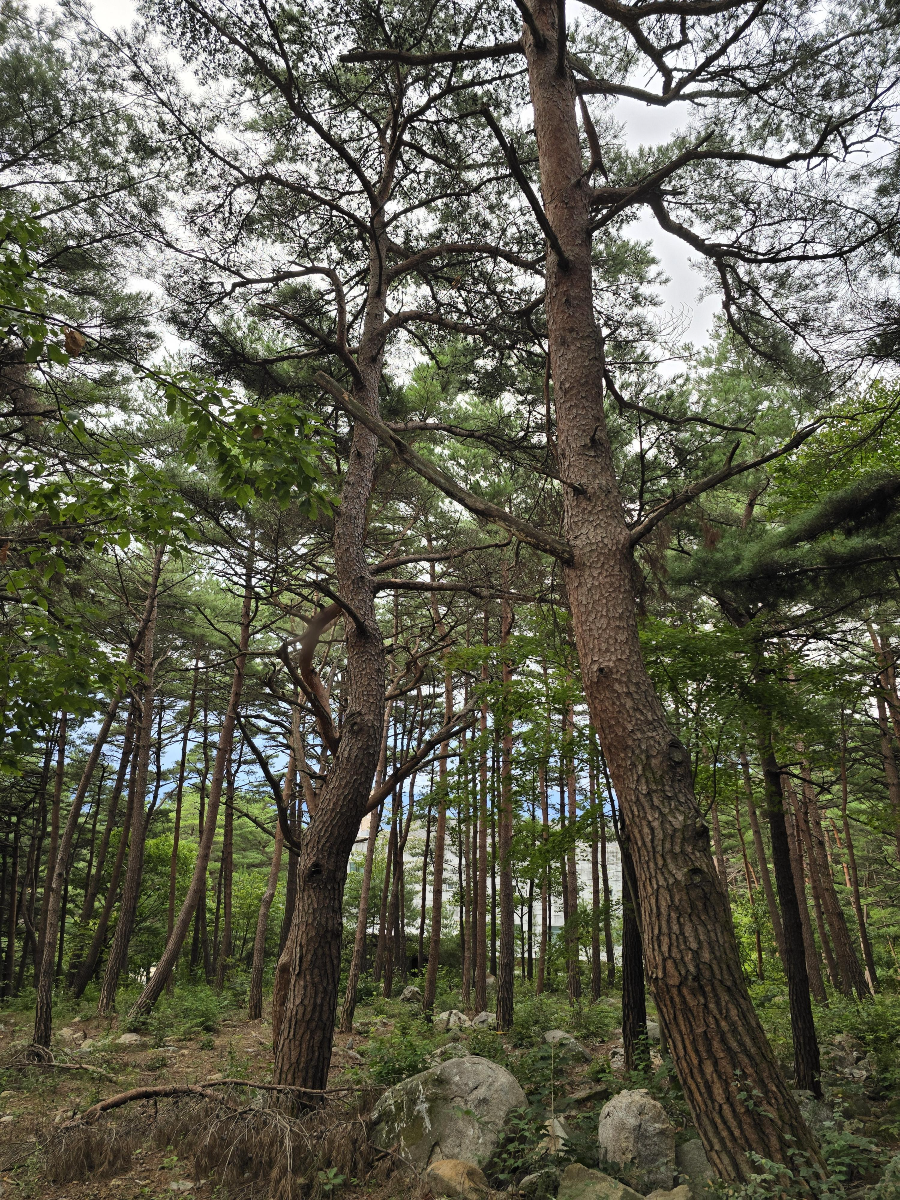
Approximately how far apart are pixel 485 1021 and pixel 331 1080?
5.26 m

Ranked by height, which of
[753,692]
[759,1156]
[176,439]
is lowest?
[759,1156]

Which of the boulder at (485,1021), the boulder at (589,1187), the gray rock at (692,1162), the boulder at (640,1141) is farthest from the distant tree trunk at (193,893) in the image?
the gray rock at (692,1162)

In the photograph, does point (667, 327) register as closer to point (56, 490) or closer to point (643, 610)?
point (643, 610)

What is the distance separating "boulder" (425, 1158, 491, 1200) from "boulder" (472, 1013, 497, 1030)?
776 cm

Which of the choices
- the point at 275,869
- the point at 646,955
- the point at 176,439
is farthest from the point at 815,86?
the point at 275,869

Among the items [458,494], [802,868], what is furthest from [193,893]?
[802,868]

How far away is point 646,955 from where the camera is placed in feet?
9.48

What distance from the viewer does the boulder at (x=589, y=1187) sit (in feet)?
10.5

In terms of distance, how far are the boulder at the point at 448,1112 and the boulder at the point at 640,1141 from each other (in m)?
0.75

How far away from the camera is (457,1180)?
3.61 metres

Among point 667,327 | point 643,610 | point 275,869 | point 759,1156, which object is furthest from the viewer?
point 275,869

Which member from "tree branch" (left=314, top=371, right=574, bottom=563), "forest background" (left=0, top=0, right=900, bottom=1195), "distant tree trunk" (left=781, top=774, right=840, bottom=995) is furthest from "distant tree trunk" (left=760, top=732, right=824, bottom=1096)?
"distant tree trunk" (left=781, top=774, right=840, bottom=995)

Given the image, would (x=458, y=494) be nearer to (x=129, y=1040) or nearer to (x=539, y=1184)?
(x=539, y=1184)

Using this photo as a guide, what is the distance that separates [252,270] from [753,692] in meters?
5.94
